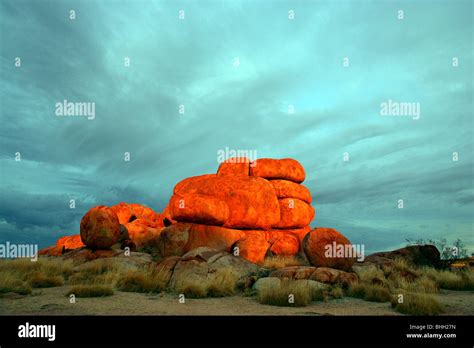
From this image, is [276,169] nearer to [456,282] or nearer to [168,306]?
[456,282]

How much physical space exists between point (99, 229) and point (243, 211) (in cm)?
888

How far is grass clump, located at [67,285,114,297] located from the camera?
494 inches

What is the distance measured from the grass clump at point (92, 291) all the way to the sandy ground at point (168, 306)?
0.91ft

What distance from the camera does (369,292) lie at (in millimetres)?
13422

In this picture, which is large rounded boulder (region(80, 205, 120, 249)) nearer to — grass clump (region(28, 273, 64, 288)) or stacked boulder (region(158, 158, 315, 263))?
stacked boulder (region(158, 158, 315, 263))

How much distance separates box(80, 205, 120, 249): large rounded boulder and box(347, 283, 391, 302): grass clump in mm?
13910

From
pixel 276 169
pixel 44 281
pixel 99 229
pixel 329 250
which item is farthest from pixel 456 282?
pixel 99 229

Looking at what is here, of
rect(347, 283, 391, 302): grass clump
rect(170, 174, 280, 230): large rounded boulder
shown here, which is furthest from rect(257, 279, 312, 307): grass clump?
rect(170, 174, 280, 230): large rounded boulder

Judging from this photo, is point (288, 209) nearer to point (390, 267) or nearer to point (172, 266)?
point (390, 267)
